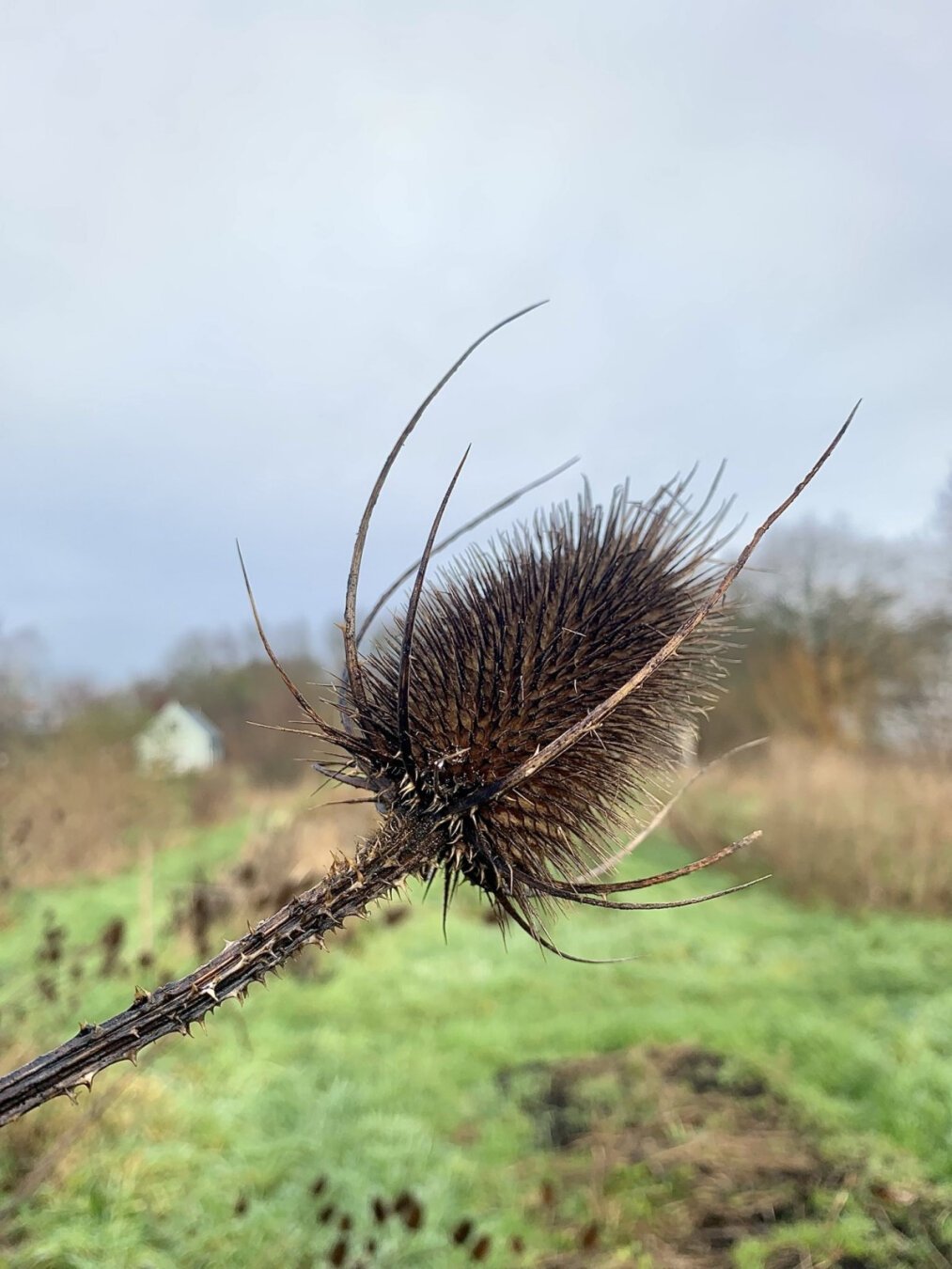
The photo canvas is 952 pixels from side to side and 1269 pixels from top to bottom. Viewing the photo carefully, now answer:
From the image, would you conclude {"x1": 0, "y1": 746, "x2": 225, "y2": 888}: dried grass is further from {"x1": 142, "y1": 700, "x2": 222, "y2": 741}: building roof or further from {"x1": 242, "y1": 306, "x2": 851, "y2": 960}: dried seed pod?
{"x1": 242, "y1": 306, "x2": 851, "y2": 960}: dried seed pod

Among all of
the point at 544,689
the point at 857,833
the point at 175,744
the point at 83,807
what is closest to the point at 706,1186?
the point at 544,689

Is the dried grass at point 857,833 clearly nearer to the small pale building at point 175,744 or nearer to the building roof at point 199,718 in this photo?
the small pale building at point 175,744

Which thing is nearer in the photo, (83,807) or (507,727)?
(507,727)

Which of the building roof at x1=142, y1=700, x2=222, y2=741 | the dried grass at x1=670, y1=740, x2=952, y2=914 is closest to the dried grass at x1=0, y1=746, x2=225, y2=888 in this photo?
the building roof at x1=142, y1=700, x2=222, y2=741

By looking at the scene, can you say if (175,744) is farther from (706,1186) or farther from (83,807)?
(706,1186)

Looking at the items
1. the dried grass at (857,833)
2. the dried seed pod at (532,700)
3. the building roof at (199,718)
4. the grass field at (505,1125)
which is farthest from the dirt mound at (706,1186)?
the building roof at (199,718)

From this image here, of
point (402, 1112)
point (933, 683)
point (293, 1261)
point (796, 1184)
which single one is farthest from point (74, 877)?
point (933, 683)

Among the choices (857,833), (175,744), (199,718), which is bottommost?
(857,833)
